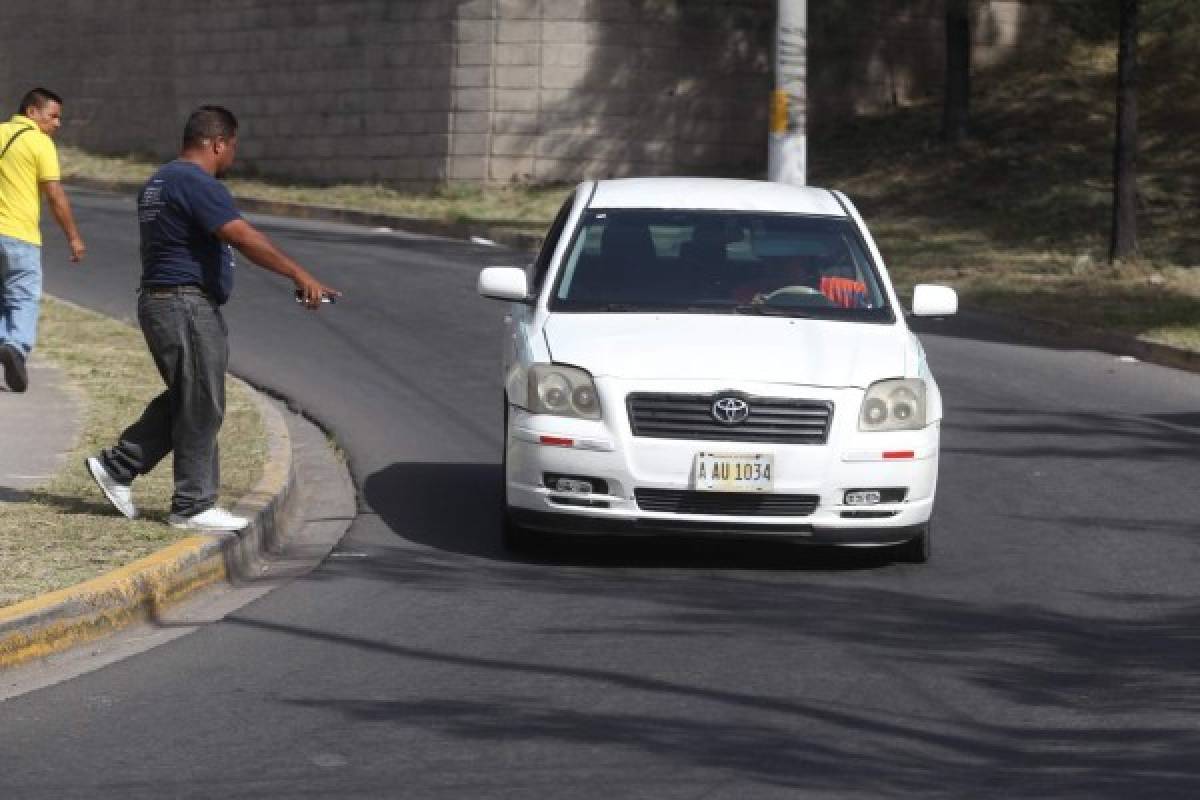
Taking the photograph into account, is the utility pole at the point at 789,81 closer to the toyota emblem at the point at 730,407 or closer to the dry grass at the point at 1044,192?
the dry grass at the point at 1044,192

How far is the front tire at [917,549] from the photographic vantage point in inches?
410

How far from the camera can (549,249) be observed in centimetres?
1144

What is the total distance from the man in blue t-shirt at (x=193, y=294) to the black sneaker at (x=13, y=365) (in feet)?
13.8

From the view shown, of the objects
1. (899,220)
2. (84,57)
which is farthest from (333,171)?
(899,220)

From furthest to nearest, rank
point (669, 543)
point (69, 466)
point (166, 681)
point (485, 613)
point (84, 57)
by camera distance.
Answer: point (84, 57) < point (69, 466) < point (669, 543) < point (485, 613) < point (166, 681)

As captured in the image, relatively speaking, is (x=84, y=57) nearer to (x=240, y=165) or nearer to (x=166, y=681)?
(x=240, y=165)

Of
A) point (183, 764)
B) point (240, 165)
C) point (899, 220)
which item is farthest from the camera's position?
point (240, 165)

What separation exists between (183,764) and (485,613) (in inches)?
98.8

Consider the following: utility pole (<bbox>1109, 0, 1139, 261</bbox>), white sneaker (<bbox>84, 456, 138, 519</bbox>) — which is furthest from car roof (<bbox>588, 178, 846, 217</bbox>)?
utility pole (<bbox>1109, 0, 1139, 261</bbox>)

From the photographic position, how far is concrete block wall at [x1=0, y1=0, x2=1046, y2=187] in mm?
31359

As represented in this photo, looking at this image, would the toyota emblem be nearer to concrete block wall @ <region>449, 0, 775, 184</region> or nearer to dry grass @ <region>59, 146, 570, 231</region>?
dry grass @ <region>59, 146, 570, 231</region>

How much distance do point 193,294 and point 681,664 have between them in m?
3.20

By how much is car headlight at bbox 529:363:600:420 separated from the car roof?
1.68 meters

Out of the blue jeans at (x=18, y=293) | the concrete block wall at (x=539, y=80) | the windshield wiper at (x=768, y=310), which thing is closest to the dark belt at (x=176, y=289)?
the windshield wiper at (x=768, y=310)
